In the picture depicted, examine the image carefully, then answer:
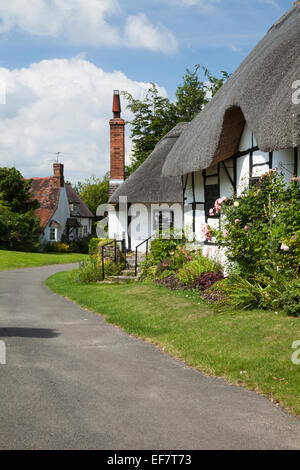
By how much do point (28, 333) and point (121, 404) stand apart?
4.41 meters

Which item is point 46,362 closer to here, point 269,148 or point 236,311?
point 236,311

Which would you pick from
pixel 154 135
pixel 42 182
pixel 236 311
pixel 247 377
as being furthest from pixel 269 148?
pixel 42 182

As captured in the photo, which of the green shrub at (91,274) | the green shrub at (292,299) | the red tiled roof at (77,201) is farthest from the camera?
the red tiled roof at (77,201)

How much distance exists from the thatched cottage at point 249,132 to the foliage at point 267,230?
0.85m

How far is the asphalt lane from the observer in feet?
13.2

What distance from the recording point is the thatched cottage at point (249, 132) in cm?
887

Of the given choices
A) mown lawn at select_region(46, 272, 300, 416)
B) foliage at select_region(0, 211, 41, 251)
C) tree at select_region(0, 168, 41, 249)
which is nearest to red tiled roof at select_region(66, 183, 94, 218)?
tree at select_region(0, 168, 41, 249)

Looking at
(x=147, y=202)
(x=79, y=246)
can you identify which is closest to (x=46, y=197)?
(x=79, y=246)

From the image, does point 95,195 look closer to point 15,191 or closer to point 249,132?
point 15,191

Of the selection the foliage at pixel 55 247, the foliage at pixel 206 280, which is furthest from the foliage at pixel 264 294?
the foliage at pixel 55 247

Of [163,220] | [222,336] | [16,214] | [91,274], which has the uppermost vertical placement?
[16,214]

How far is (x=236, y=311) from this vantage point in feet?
28.9

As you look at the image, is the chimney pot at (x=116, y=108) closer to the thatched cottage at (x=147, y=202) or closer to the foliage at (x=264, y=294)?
the thatched cottage at (x=147, y=202)

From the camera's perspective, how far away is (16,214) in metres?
40.7
